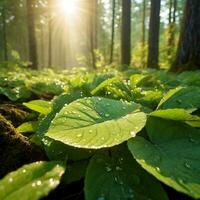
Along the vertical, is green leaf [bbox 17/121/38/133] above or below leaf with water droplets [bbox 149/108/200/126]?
below

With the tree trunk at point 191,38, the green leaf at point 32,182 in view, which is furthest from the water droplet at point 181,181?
the tree trunk at point 191,38

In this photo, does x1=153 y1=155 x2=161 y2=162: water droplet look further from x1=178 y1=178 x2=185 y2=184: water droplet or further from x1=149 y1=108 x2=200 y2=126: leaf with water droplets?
x1=149 y1=108 x2=200 y2=126: leaf with water droplets

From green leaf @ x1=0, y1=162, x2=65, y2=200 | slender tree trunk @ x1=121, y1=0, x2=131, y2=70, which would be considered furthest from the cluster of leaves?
slender tree trunk @ x1=121, y1=0, x2=131, y2=70

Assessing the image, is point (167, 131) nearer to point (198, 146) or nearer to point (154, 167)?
point (198, 146)

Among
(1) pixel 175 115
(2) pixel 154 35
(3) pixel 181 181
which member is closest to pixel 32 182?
(3) pixel 181 181

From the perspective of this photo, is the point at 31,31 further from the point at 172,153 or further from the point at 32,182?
the point at 32,182

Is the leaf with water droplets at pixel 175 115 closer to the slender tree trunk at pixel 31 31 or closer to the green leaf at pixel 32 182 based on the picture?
the green leaf at pixel 32 182
